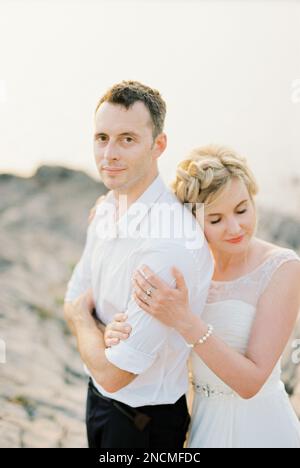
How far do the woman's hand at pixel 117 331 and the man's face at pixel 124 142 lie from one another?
0.51 metres

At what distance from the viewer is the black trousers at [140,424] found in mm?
2219

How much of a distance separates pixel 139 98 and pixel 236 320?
94 centimetres

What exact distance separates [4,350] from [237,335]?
9.78 ft

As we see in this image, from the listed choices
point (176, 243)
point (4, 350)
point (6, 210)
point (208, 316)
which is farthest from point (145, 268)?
point (6, 210)

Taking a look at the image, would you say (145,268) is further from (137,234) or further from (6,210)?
(6,210)

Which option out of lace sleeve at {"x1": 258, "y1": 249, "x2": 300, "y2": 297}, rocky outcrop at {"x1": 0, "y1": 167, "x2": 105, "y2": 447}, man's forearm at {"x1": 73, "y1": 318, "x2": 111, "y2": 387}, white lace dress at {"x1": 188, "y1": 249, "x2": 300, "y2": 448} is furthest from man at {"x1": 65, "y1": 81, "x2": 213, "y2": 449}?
rocky outcrop at {"x1": 0, "y1": 167, "x2": 105, "y2": 447}

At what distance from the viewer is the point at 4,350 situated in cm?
480

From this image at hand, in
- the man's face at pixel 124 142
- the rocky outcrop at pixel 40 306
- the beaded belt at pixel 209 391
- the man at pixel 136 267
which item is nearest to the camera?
the man at pixel 136 267

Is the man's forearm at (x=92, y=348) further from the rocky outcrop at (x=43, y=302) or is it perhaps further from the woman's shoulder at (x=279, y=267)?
the rocky outcrop at (x=43, y=302)

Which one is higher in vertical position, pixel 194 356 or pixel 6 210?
pixel 194 356

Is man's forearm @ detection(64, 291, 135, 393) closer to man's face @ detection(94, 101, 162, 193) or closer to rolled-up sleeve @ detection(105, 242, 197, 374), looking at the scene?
rolled-up sleeve @ detection(105, 242, 197, 374)

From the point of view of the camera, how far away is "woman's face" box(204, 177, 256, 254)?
7.50 feet

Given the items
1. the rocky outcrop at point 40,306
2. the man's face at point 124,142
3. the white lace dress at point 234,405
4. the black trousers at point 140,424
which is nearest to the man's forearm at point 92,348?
the black trousers at point 140,424

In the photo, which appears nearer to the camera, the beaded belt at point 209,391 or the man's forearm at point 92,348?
the man's forearm at point 92,348
